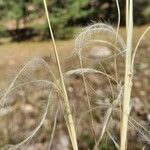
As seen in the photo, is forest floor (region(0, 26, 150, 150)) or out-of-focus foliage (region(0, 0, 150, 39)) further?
out-of-focus foliage (region(0, 0, 150, 39))

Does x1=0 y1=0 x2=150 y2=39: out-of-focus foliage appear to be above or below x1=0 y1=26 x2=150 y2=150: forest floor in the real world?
above

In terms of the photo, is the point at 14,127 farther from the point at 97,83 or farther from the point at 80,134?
the point at 97,83

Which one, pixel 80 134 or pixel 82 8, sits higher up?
pixel 82 8

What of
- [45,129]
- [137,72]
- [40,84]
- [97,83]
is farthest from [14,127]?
[40,84]

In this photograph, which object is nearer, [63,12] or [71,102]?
[71,102]

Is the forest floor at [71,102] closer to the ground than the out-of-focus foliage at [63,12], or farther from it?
closer to the ground

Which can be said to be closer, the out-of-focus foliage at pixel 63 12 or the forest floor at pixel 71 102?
the forest floor at pixel 71 102

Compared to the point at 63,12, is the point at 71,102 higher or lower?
lower

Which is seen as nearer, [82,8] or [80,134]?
[80,134]
